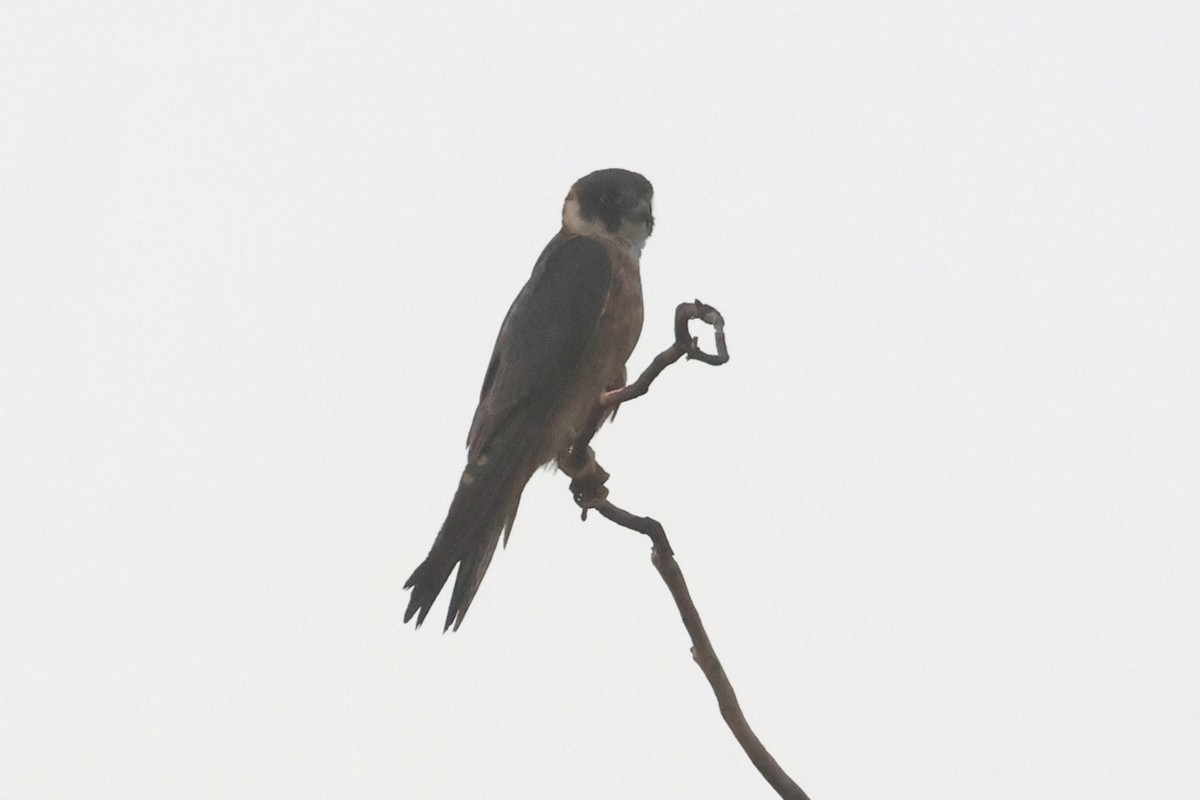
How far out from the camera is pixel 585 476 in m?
3.61

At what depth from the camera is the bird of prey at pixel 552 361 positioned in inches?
157

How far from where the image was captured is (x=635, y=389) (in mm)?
3045

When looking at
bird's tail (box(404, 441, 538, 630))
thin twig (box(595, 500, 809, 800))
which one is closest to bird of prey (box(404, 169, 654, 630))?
bird's tail (box(404, 441, 538, 630))

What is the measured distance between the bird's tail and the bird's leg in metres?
0.37

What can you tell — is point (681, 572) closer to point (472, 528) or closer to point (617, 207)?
point (472, 528)

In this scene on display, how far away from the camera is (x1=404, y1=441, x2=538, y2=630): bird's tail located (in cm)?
372

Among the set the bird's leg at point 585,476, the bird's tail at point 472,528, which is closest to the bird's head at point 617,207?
the bird's tail at point 472,528

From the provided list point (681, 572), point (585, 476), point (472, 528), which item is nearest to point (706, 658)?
point (681, 572)

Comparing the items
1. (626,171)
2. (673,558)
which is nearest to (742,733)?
(673,558)

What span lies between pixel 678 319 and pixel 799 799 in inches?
35.9

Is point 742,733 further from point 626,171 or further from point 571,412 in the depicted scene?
point 626,171

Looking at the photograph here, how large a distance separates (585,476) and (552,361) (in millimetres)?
754

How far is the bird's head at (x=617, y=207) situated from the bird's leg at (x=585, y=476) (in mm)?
1163

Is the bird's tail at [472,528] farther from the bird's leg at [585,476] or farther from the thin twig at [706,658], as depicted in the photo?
the thin twig at [706,658]
